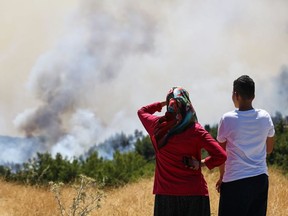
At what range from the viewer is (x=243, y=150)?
326 centimetres

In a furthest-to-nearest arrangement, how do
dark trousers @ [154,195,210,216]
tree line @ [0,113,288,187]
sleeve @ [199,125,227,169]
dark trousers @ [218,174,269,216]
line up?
tree line @ [0,113,288,187] < dark trousers @ [218,174,269,216] < dark trousers @ [154,195,210,216] < sleeve @ [199,125,227,169]

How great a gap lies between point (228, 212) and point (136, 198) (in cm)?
402

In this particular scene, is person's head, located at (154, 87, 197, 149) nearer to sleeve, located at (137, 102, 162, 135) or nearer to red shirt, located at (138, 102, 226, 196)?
red shirt, located at (138, 102, 226, 196)

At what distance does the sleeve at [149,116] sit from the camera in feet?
10.9

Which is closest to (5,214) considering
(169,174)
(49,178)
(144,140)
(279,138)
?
(169,174)

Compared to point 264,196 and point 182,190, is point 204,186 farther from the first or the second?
point 264,196

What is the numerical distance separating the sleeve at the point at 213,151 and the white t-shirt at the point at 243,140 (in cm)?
25

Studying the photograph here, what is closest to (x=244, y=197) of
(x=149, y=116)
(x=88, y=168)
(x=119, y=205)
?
(x=149, y=116)

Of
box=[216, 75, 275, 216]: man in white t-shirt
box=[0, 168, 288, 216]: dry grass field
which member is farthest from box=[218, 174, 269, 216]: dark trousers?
box=[0, 168, 288, 216]: dry grass field

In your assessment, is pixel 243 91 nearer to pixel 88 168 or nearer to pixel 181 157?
pixel 181 157

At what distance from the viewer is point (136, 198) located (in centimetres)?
Result: 726

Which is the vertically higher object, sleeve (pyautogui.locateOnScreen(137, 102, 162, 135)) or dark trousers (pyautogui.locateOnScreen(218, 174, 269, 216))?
sleeve (pyautogui.locateOnScreen(137, 102, 162, 135))

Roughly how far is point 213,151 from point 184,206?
435 mm

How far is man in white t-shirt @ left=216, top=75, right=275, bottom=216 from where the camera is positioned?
3.27 m
